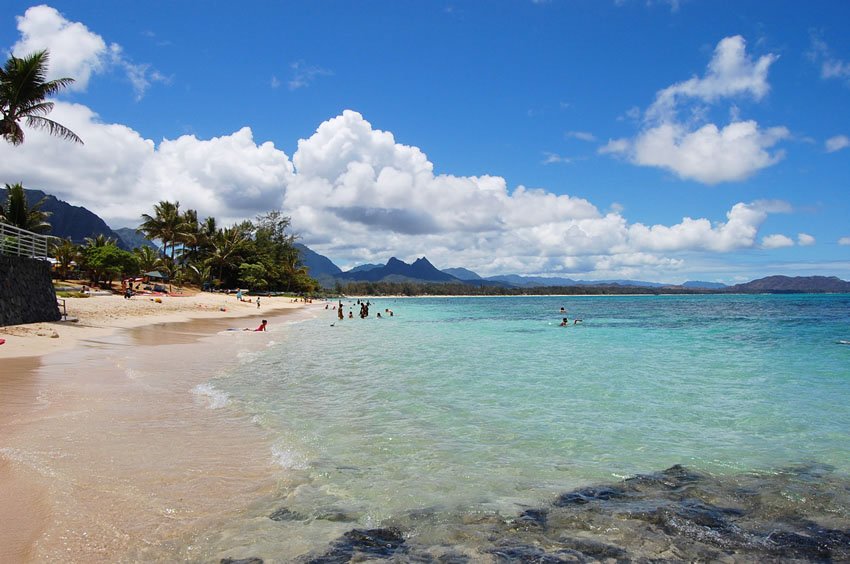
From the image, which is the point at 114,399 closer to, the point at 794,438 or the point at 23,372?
the point at 23,372

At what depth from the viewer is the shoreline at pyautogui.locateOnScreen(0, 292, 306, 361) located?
15531mm

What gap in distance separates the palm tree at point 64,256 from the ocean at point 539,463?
43025 millimetres

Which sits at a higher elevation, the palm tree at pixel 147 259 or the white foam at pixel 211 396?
the palm tree at pixel 147 259

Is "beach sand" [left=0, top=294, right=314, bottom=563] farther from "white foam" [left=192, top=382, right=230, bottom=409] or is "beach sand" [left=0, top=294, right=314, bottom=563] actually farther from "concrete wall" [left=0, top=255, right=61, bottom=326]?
"concrete wall" [left=0, top=255, right=61, bottom=326]

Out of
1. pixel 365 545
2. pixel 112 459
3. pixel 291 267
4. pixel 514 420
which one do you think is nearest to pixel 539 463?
pixel 514 420

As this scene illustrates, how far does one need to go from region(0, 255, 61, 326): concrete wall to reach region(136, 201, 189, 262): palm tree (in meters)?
43.0

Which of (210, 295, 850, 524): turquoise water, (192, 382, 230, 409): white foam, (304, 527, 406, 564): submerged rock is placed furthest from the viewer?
(192, 382, 230, 409): white foam

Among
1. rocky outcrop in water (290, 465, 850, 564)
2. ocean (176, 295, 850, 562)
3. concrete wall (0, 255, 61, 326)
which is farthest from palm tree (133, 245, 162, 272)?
rocky outcrop in water (290, 465, 850, 564)

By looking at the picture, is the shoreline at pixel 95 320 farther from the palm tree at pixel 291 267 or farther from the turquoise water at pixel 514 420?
the palm tree at pixel 291 267

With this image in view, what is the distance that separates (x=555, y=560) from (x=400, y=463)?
9.73ft

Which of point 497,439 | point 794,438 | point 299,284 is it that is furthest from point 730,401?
point 299,284

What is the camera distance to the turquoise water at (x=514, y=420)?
593 cm

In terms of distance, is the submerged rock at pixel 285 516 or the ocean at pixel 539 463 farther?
the submerged rock at pixel 285 516

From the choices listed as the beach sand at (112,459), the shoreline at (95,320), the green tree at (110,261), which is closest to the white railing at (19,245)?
the shoreline at (95,320)
